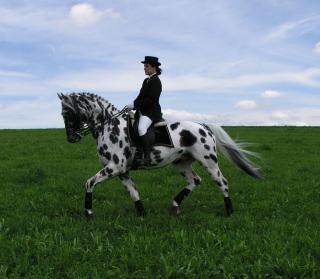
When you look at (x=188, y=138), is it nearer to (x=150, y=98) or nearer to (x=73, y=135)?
(x=150, y=98)

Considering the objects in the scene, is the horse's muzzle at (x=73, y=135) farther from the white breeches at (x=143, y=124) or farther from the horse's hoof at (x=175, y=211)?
the horse's hoof at (x=175, y=211)

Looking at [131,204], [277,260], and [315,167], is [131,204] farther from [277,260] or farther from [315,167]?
[315,167]

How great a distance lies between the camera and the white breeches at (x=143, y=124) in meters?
9.63

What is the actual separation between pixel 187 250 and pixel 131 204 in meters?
4.36

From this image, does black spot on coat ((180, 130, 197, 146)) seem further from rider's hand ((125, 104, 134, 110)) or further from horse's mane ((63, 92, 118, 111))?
horse's mane ((63, 92, 118, 111))

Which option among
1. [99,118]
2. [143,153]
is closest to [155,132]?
[143,153]

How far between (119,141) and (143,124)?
0.67 metres

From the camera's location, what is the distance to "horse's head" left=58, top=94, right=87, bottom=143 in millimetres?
9867

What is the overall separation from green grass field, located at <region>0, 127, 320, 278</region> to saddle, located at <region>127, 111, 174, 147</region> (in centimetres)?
168

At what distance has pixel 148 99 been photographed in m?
9.89

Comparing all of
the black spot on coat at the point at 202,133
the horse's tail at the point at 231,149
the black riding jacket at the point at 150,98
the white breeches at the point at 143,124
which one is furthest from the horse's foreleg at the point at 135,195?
the horse's tail at the point at 231,149

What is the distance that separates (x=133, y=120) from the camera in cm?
988

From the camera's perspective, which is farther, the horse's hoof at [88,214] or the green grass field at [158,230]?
the horse's hoof at [88,214]

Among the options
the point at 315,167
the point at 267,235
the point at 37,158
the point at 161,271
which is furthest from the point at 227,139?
the point at 37,158
